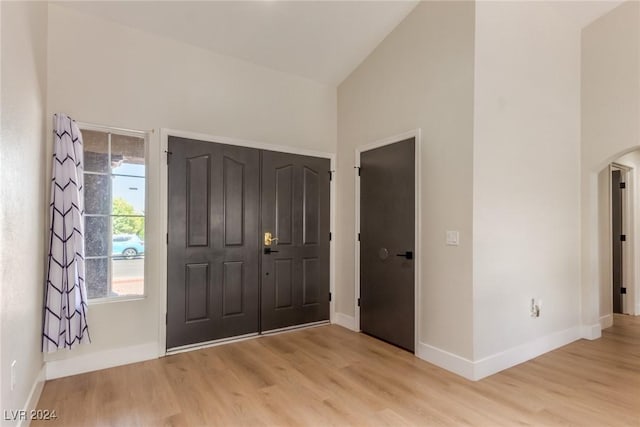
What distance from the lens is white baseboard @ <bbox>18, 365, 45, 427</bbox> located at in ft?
7.03

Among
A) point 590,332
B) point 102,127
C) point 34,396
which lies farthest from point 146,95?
point 590,332

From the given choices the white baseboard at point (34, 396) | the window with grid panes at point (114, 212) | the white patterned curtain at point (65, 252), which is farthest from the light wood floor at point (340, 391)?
the window with grid panes at point (114, 212)

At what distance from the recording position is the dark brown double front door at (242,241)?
3463 mm

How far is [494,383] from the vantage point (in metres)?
2.81

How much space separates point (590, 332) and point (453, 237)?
2.34 metres

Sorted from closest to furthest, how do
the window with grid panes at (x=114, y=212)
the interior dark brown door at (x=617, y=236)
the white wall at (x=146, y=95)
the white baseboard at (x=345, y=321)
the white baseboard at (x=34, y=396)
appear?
1. the white baseboard at (x=34, y=396)
2. the white wall at (x=146, y=95)
3. the window with grid panes at (x=114, y=212)
4. the white baseboard at (x=345, y=321)
5. the interior dark brown door at (x=617, y=236)

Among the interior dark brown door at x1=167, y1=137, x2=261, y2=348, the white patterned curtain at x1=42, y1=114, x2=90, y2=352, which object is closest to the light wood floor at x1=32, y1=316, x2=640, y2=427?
the interior dark brown door at x1=167, y1=137, x2=261, y2=348

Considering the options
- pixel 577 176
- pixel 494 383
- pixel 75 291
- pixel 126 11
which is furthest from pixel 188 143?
pixel 577 176

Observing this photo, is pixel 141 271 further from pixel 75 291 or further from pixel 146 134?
pixel 146 134

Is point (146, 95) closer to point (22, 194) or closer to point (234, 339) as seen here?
point (22, 194)

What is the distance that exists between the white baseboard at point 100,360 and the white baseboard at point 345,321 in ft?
6.92

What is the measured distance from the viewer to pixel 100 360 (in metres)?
3.04

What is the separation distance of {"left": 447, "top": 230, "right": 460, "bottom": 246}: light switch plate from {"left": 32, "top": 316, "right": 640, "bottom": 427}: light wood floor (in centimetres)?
111

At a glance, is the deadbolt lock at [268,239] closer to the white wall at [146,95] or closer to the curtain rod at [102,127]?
the white wall at [146,95]
